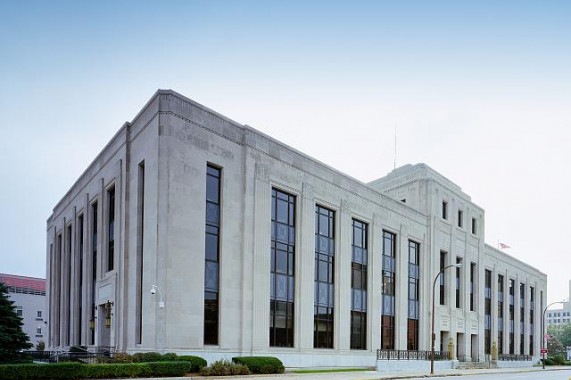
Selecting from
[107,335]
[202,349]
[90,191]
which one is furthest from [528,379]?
[90,191]

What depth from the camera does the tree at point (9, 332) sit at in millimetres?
31359

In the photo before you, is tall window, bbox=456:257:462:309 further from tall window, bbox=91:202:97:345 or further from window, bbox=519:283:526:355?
tall window, bbox=91:202:97:345

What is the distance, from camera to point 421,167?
5894 cm

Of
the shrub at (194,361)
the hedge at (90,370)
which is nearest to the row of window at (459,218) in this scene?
the shrub at (194,361)

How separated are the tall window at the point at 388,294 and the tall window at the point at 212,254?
20.4 meters

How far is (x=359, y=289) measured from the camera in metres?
46.8

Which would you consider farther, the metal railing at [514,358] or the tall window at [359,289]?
the metal railing at [514,358]

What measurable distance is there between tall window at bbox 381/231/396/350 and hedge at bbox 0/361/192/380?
25338 mm

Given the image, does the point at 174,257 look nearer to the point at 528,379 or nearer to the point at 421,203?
the point at 528,379

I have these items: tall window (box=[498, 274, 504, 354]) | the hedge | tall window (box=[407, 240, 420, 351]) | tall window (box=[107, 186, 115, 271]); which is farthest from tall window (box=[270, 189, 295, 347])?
tall window (box=[498, 274, 504, 354])

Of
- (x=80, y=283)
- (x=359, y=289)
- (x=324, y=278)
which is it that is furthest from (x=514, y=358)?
(x=80, y=283)

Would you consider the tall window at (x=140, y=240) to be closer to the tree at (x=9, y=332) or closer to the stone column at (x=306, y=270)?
the tree at (x=9, y=332)

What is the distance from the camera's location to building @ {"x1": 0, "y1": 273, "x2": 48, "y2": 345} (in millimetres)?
102125

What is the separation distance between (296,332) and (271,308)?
296 centimetres
